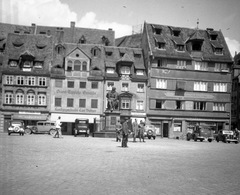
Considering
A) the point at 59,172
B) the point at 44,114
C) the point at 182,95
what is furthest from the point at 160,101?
the point at 59,172

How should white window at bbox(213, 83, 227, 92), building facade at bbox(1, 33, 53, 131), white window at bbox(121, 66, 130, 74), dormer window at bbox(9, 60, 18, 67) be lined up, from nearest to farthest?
building facade at bbox(1, 33, 53, 131) → dormer window at bbox(9, 60, 18, 67) → white window at bbox(121, 66, 130, 74) → white window at bbox(213, 83, 227, 92)

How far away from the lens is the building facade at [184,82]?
193 ft

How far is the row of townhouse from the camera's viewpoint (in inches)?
2221

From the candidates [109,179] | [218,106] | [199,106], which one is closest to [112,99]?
[199,106]

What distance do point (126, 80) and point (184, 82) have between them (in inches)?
361

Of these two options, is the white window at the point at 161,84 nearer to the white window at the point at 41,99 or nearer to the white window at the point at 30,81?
the white window at the point at 41,99

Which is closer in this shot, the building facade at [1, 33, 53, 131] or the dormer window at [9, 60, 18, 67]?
the building facade at [1, 33, 53, 131]

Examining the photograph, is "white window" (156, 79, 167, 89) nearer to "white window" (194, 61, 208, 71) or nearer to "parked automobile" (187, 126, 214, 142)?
"white window" (194, 61, 208, 71)

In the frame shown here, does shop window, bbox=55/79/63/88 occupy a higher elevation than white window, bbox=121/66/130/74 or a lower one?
lower

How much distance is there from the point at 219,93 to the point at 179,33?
473 inches

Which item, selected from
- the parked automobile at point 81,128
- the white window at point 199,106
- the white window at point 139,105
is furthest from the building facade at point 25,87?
the white window at point 199,106

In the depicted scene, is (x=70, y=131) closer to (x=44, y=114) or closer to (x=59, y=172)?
(x=44, y=114)

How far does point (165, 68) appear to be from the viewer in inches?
2333

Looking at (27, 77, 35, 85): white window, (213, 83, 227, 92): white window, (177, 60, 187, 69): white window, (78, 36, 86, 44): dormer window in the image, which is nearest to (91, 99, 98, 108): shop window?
(27, 77, 35, 85): white window
